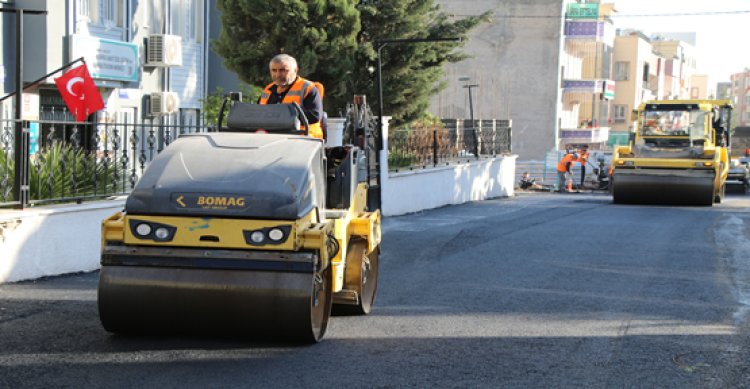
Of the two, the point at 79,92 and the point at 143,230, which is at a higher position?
the point at 79,92

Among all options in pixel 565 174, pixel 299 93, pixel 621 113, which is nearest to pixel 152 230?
pixel 299 93

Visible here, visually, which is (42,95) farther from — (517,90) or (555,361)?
(517,90)

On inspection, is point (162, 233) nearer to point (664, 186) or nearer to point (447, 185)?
point (447, 185)

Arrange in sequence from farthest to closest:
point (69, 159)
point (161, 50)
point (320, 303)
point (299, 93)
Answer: point (161, 50), point (69, 159), point (299, 93), point (320, 303)

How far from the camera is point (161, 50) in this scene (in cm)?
2308

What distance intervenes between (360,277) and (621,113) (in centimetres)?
6952

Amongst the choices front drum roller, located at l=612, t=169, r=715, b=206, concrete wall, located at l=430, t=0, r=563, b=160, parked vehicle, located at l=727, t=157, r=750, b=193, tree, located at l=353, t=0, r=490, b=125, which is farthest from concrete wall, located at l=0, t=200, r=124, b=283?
concrete wall, located at l=430, t=0, r=563, b=160

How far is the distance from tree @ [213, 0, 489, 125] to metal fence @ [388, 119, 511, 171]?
775mm

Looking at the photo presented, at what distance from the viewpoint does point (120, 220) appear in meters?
6.95

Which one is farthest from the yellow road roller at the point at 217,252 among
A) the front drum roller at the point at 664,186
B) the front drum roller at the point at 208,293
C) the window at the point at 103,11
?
the front drum roller at the point at 664,186

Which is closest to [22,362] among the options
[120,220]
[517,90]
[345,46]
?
[120,220]

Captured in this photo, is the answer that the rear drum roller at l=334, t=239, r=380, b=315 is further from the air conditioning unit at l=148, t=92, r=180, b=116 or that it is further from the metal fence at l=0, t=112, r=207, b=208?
the air conditioning unit at l=148, t=92, r=180, b=116

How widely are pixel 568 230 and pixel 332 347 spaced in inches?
390

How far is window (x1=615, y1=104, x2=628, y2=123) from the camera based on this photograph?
244 feet
